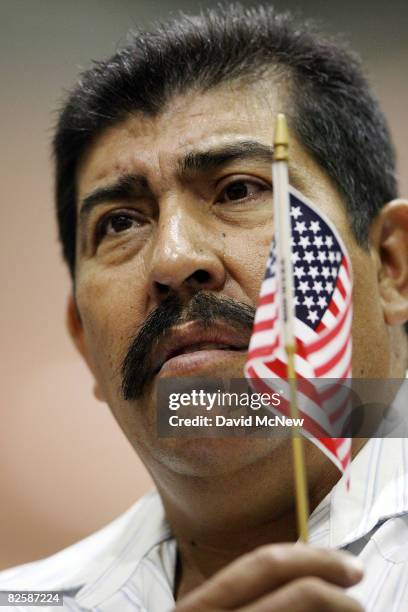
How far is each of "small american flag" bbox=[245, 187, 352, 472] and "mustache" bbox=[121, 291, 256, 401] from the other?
0.15m

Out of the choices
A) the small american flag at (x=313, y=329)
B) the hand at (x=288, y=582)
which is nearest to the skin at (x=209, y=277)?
the small american flag at (x=313, y=329)

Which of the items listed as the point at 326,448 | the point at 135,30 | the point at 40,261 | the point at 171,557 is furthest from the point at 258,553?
the point at 40,261

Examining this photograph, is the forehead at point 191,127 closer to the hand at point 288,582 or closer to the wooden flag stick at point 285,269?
the wooden flag stick at point 285,269

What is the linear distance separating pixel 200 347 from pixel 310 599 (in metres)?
0.46

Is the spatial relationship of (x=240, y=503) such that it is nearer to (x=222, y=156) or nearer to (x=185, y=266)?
(x=185, y=266)

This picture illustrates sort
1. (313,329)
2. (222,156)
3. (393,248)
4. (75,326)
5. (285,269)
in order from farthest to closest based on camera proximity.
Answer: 1. (75,326)
2. (393,248)
3. (222,156)
4. (313,329)
5. (285,269)

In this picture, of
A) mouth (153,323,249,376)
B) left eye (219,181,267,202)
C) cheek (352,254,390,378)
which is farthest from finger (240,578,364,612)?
left eye (219,181,267,202)

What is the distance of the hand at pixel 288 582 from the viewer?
0.59 meters

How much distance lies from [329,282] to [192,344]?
0.22 metres

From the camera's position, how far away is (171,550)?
1.32 m

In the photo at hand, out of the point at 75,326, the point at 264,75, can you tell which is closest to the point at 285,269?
the point at 264,75

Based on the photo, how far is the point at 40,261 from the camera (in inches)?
88.0

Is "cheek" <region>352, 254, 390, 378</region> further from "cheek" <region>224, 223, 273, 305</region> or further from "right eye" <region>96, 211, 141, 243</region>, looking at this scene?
"right eye" <region>96, 211, 141, 243</region>

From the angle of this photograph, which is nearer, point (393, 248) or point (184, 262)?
point (184, 262)
